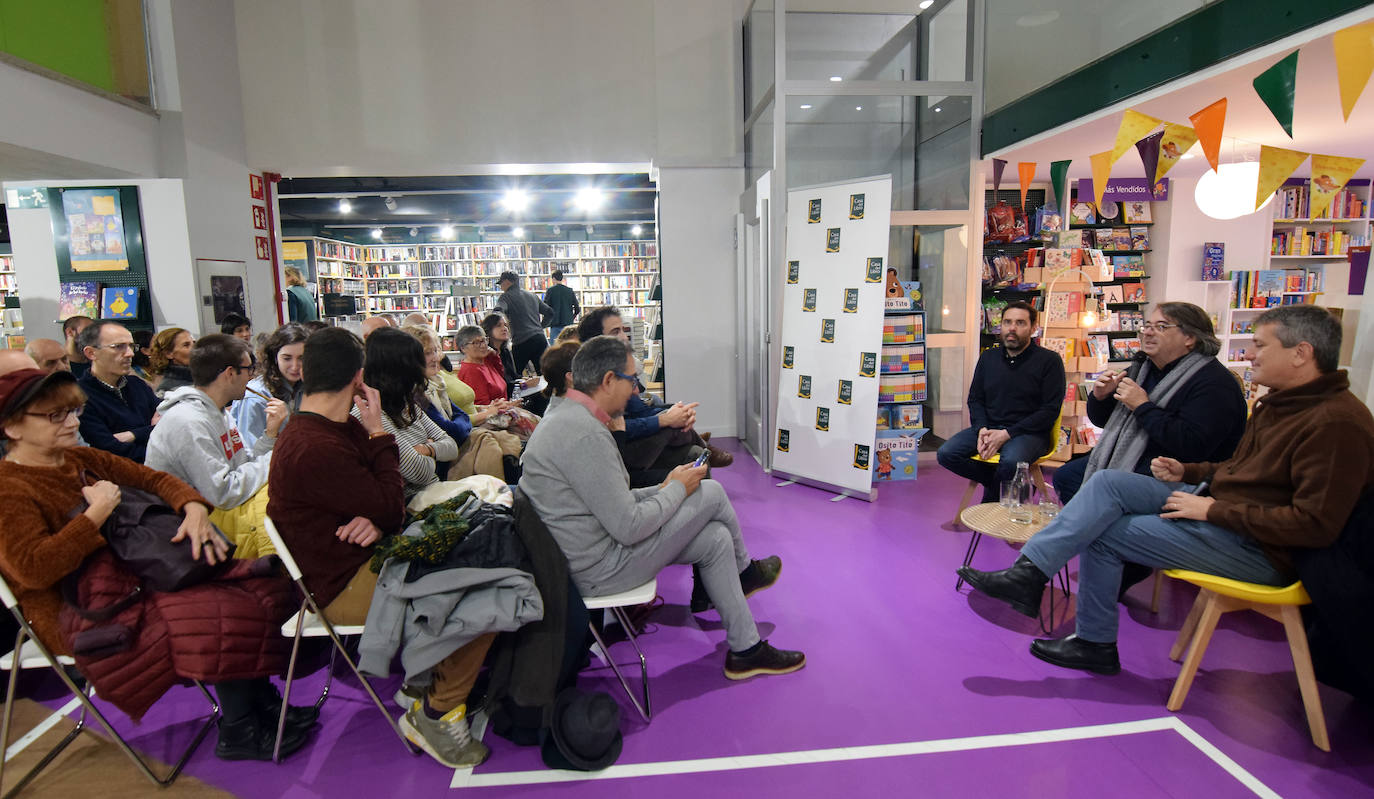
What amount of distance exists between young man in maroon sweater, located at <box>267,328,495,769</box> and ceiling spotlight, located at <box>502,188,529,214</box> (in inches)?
384

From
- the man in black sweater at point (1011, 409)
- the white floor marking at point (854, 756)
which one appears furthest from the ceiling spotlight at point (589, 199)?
the white floor marking at point (854, 756)

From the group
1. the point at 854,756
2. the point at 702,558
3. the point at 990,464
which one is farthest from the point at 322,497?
the point at 990,464

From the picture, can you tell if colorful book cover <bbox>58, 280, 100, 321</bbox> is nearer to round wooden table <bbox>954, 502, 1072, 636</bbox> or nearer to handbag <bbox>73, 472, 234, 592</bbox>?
handbag <bbox>73, 472, 234, 592</bbox>

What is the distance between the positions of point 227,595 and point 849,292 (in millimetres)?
4050

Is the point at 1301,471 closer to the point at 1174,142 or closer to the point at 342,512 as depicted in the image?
the point at 1174,142

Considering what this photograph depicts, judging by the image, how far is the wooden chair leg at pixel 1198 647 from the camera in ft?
7.75

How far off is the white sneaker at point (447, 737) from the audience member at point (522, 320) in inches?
215

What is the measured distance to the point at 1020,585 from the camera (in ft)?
8.84

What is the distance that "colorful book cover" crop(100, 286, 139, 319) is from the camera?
543 centimetres

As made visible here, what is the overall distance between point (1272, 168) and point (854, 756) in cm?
381

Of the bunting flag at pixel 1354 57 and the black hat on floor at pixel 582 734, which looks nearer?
the black hat on floor at pixel 582 734

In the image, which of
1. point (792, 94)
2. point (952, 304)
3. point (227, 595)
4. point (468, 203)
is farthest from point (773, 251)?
point (468, 203)

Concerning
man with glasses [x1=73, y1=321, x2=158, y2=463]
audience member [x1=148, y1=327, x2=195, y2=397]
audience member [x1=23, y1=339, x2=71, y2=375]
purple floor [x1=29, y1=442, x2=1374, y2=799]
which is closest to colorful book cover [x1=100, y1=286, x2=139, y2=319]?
audience member [x1=23, y1=339, x2=71, y2=375]

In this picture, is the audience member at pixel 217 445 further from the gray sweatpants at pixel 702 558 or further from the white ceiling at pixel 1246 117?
the white ceiling at pixel 1246 117
